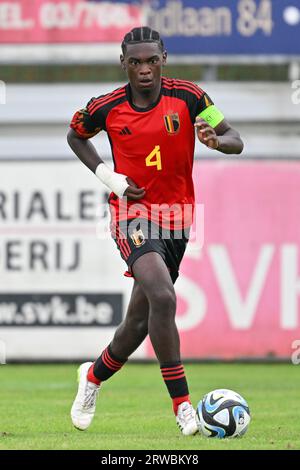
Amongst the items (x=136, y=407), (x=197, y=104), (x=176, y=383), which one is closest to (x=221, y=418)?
(x=176, y=383)

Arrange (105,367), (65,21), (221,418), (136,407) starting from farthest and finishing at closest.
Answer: (65,21) < (136,407) < (105,367) < (221,418)

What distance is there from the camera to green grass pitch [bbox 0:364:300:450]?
23.0ft

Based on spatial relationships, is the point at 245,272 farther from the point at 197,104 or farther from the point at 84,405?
the point at 197,104

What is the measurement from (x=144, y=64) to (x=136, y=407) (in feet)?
11.3

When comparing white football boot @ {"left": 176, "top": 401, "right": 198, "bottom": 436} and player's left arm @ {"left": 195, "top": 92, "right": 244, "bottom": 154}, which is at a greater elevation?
player's left arm @ {"left": 195, "top": 92, "right": 244, "bottom": 154}

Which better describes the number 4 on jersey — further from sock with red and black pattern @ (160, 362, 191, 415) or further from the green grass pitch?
the green grass pitch

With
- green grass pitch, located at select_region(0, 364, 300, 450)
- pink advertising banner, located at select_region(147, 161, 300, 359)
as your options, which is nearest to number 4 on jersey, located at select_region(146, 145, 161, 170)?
green grass pitch, located at select_region(0, 364, 300, 450)

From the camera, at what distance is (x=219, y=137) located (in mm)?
7398

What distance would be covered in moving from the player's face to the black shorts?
88cm

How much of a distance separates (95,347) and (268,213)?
2728mm

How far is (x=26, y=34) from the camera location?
1574 cm

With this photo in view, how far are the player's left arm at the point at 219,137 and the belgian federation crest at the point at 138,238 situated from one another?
727 millimetres
